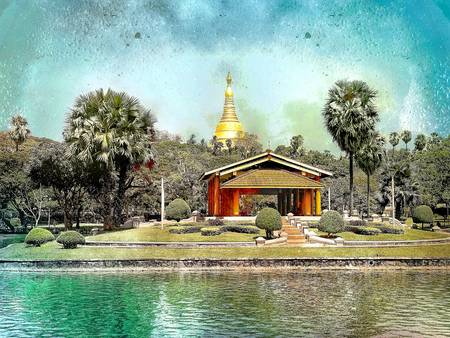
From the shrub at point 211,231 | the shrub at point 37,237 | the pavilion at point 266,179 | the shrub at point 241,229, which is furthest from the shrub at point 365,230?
the shrub at point 37,237

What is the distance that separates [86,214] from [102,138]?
32043mm

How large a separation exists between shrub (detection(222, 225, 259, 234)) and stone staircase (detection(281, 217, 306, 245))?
215cm

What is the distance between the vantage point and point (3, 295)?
23766 millimetres

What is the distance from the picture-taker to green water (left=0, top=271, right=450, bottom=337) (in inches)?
679

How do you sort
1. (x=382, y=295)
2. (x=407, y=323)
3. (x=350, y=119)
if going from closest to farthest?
(x=407, y=323), (x=382, y=295), (x=350, y=119)

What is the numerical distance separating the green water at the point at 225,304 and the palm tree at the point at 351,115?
73.0 ft

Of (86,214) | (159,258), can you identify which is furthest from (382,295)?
(86,214)

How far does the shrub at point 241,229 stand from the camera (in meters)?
42.0

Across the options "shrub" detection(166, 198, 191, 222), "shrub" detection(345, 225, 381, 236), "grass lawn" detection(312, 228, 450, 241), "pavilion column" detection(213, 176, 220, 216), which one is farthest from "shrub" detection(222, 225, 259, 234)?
"pavilion column" detection(213, 176, 220, 216)

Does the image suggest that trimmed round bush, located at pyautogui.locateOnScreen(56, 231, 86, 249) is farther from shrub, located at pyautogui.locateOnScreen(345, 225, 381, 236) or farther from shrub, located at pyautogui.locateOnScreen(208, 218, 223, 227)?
shrub, located at pyautogui.locateOnScreen(345, 225, 381, 236)

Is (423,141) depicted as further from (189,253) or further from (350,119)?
(189,253)

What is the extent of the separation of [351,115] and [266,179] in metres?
8.90

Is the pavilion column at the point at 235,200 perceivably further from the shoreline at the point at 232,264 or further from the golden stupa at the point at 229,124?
the golden stupa at the point at 229,124

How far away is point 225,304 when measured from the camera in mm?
21391
